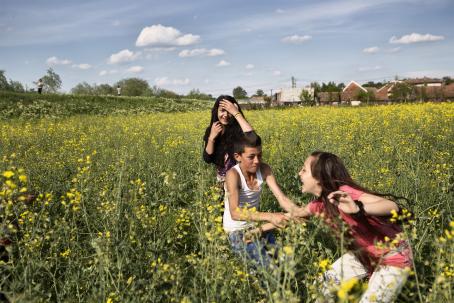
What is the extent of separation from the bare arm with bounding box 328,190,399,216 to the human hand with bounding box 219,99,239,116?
1.68 meters

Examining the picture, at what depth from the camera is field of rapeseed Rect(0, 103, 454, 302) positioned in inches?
79.4

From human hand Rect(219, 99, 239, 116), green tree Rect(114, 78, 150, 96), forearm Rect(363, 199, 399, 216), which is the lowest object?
forearm Rect(363, 199, 399, 216)

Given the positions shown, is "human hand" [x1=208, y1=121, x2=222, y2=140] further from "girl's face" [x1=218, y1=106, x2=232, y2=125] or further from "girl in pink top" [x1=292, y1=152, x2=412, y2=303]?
"girl in pink top" [x1=292, y1=152, x2=412, y2=303]

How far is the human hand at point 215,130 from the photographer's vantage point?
3.93 meters

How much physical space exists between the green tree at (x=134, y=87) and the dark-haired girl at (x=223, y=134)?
5976 centimetres

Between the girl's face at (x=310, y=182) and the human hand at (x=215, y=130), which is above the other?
the human hand at (x=215, y=130)

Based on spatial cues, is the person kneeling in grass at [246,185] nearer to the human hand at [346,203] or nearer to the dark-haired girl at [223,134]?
the dark-haired girl at [223,134]

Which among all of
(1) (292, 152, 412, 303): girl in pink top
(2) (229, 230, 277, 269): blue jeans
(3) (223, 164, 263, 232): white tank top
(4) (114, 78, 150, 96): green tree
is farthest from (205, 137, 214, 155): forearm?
(4) (114, 78, 150, 96): green tree

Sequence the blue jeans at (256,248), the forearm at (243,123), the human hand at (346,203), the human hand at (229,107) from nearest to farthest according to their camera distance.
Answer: the blue jeans at (256,248) < the human hand at (346,203) < the forearm at (243,123) < the human hand at (229,107)

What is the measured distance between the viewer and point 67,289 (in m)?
2.41

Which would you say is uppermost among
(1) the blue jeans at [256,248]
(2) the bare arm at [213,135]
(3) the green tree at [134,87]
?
(3) the green tree at [134,87]

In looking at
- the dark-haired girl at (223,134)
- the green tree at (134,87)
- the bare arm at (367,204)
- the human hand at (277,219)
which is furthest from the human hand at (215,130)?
the green tree at (134,87)

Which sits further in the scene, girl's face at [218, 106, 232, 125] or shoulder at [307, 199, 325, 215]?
girl's face at [218, 106, 232, 125]

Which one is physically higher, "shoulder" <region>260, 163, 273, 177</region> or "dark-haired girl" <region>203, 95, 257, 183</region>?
"dark-haired girl" <region>203, 95, 257, 183</region>
